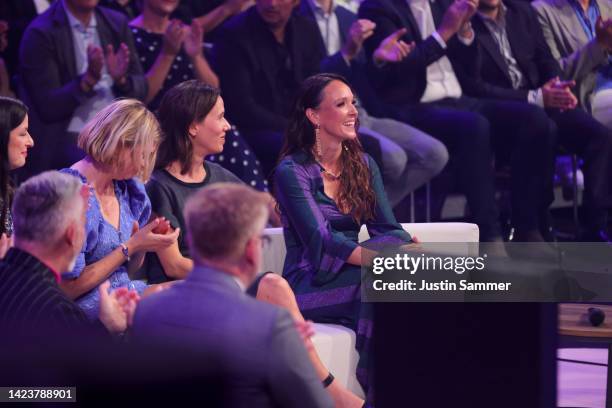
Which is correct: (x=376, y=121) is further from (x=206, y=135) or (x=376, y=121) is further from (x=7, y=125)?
(x=7, y=125)

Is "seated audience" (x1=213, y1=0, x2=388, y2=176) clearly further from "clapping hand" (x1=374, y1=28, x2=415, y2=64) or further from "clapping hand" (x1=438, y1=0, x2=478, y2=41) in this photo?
"clapping hand" (x1=438, y1=0, x2=478, y2=41)

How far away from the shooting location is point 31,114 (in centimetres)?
486

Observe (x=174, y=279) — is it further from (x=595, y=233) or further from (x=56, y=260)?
(x=595, y=233)

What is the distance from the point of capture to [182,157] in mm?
3922

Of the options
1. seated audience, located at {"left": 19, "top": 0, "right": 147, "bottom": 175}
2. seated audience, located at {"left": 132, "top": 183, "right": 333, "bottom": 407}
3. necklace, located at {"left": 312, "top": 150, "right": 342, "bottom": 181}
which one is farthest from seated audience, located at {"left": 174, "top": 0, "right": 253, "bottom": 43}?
seated audience, located at {"left": 132, "top": 183, "right": 333, "bottom": 407}

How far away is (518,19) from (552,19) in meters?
0.25

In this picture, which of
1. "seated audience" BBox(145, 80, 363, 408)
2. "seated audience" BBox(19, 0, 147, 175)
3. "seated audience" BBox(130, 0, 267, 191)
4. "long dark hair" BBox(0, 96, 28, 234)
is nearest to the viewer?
"long dark hair" BBox(0, 96, 28, 234)

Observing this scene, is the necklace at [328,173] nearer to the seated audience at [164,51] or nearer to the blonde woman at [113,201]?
the blonde woman at [113,201]

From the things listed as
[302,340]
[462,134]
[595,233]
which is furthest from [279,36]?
[302,340]

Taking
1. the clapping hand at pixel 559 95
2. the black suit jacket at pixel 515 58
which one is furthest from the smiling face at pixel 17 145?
the clapping hand at pixel 559 95

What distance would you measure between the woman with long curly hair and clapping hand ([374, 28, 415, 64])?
1.47 m

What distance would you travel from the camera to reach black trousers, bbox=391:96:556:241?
5422 mm

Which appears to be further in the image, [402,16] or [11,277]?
[402,16]

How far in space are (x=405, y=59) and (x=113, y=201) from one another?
255cm
